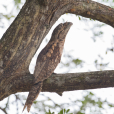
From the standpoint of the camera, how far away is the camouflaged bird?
2307 millimetres

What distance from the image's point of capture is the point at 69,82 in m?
→ 2.14

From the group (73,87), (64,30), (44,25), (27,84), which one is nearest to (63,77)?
(73,87)

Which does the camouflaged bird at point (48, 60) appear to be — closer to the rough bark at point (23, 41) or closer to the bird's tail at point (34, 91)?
the bird's tail at point (34, 91)

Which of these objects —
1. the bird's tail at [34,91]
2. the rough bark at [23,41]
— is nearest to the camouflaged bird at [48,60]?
the bird's tail at [34,91]

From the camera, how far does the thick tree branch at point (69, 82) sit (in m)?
2.09

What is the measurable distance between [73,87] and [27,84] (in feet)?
2.06

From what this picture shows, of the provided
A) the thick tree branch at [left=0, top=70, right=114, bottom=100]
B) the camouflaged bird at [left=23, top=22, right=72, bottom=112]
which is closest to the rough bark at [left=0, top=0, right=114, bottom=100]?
the thick tree branch at [left=0, top=70, right=114, bottom=100]

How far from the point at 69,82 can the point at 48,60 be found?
0.72m

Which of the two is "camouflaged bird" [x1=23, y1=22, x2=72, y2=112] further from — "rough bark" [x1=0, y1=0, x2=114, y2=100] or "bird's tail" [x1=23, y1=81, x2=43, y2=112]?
"rough bark" [x1=0, y1=0, x2=114, y2=100]

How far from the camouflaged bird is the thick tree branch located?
0.08m

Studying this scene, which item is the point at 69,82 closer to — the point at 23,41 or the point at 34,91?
the point at 34,91

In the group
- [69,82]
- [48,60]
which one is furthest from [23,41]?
[69,82]

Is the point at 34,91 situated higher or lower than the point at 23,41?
lower

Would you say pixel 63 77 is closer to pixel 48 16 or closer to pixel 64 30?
pixel 48 16
